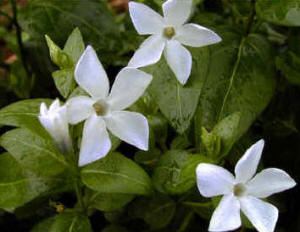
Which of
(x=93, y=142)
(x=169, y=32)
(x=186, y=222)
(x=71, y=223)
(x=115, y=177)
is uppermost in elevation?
(x=169, y=32)

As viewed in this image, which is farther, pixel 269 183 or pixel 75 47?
pixel 75 47

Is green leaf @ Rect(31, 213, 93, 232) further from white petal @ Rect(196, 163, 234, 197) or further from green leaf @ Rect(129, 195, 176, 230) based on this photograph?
white petal @ Rect(196, 163, 234, 197)

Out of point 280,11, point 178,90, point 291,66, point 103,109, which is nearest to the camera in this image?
point 103,109

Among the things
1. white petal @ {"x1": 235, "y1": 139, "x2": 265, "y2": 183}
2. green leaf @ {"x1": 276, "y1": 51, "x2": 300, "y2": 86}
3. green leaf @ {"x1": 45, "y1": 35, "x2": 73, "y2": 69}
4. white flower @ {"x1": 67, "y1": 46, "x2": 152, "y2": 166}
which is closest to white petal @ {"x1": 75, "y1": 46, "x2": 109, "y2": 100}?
white flower @ {"x1": 67, "y1": 46, "x2": 152, "y2": 166}

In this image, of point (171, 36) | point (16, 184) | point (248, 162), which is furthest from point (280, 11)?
point (16, 184)

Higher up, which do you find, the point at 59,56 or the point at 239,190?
the point at 59,56

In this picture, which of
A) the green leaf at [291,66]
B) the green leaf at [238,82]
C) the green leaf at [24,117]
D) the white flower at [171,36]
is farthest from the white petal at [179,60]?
the green leaf at [291,66]

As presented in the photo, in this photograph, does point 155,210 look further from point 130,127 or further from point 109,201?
point 130,127

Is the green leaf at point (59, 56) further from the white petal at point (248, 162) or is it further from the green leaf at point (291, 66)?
the green leaf at point (291, 66)
